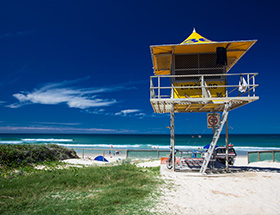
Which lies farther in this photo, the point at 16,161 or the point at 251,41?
the point at 16,161

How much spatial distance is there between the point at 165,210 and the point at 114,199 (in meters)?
1.50

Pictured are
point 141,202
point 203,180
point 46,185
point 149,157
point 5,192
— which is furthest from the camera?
point 149,157

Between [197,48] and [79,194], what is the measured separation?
29.3 ft

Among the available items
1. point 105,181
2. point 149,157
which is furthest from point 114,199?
point 149,157

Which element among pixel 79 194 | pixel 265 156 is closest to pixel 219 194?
pixel 79 194

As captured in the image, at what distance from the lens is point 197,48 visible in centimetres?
1102

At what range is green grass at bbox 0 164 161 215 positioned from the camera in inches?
210

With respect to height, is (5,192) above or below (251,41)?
below

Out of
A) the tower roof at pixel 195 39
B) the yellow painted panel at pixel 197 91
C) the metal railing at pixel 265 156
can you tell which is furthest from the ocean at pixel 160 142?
the tower roof at pixel 195 39

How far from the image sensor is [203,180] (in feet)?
29.9

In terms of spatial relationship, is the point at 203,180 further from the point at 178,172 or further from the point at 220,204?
the point at 220,204

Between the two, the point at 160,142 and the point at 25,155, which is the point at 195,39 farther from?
the point at 160,142

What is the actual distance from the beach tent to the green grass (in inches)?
262

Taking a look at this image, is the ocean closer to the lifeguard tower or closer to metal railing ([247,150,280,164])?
metal railing ([247,150,280,164])
